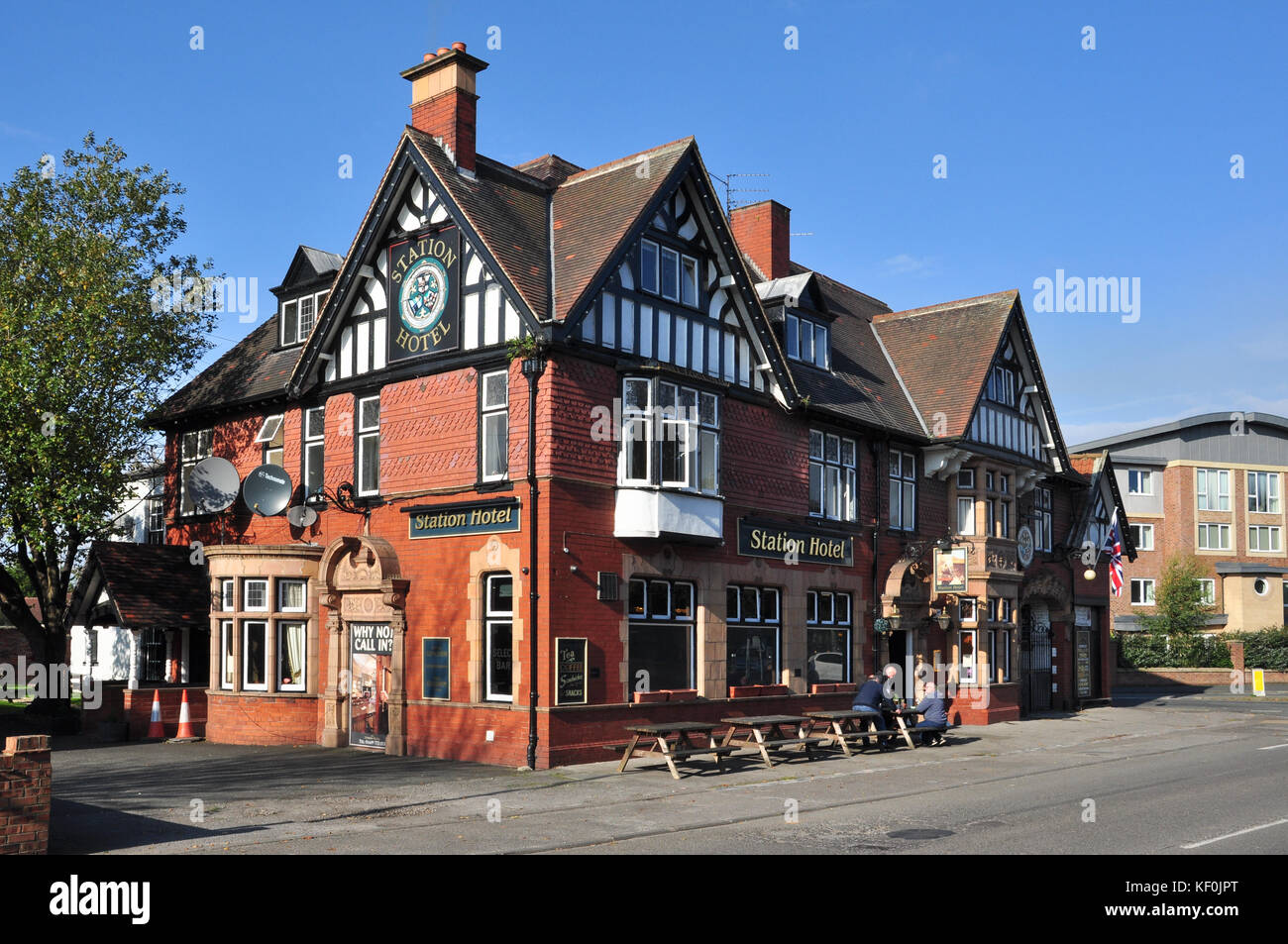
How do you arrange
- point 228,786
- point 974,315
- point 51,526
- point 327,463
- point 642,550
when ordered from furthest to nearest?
point 974,315, point 51,526, point 327,463, point 642,550, point 228,786

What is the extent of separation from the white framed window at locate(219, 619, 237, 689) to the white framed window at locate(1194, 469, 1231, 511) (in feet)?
206

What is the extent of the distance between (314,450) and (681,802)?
12922 millimetres

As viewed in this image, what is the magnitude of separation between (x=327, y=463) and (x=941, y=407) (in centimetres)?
1547

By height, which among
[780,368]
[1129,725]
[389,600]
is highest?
[780,368]

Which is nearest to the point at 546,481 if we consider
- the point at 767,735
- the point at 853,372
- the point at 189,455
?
the point at 767,735

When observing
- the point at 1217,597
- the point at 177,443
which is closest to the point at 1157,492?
the point at 1217,597

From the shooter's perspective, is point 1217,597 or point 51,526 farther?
point 1217,597

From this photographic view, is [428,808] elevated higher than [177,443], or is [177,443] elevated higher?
[177,443]

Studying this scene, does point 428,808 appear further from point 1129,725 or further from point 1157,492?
point 1157,492

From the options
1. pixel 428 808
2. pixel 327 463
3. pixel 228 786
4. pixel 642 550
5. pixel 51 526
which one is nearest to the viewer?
pixel 428 808

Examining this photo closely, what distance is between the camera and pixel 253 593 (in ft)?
80.5

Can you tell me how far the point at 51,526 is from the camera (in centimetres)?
2667

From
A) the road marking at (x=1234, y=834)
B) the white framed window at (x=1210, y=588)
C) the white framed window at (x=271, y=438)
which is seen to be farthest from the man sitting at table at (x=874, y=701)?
the white framed window at (x=1210, y=588)

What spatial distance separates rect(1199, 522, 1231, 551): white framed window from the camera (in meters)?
71.1
